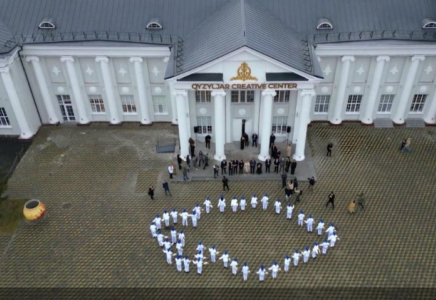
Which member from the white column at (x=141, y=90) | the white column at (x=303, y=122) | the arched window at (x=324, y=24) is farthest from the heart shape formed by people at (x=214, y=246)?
the arched window at (x=324, y=24)

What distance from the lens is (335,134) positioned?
44094mm

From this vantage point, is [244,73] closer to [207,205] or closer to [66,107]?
[207,205]

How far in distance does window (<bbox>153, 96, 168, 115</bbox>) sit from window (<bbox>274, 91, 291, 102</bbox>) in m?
10.7

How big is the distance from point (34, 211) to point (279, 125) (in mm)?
21684

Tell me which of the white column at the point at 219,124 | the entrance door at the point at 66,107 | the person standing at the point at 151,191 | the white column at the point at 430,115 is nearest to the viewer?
the white column at the point at 219,124

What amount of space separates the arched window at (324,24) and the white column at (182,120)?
13177mm

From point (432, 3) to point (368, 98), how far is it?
9.72 m

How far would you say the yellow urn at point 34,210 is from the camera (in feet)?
116

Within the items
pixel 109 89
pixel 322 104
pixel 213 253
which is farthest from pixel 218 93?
pixel 322 104

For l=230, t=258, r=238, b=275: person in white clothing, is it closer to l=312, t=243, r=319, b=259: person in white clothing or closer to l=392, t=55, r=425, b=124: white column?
l=312, t=243, r=319, b=259: person in white clothing

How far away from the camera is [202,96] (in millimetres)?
40531

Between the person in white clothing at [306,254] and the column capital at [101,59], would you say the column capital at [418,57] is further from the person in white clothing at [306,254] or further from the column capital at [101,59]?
the column capital at [101,59]

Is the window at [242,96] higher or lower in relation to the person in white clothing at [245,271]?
higher

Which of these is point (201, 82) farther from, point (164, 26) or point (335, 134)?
point (335, 134)
